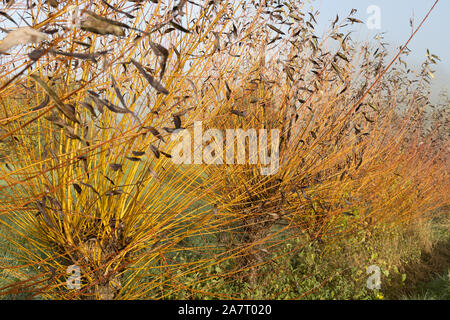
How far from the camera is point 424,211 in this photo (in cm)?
449

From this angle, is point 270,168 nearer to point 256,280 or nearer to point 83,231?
point 256,280

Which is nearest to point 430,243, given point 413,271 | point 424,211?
point 413,271

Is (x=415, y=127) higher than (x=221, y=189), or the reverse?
(x=415, y=127)

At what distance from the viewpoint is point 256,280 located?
8.96 feet

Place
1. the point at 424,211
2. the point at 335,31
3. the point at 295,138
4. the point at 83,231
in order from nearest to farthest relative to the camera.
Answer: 1. the point at 83,231
2. the point at 335,31
3. the point at 295,138
4. the point at 424,211

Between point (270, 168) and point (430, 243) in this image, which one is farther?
point (430, 243)
